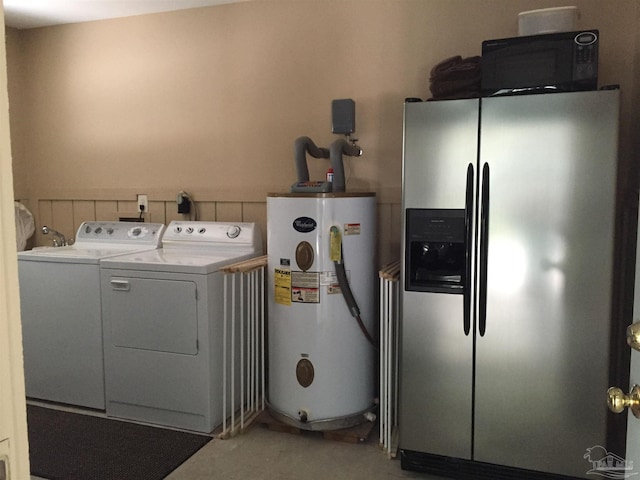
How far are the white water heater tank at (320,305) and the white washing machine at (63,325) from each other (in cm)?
110

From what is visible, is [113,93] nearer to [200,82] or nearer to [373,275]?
[200,82]

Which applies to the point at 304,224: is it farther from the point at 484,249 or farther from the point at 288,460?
the point at 288,460

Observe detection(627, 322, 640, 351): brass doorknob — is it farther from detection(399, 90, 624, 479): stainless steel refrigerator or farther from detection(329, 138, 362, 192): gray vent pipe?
detection(329, 138, 362, 192): gray vent pipe

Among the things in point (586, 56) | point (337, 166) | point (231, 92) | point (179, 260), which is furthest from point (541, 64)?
point (179, 260)

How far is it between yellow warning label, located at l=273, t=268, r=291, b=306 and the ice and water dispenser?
2.19 feet

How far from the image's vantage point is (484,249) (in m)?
2.30

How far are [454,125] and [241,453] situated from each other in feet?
6.29

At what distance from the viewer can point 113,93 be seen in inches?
151

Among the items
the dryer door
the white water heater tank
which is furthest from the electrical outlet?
the white water heater tank

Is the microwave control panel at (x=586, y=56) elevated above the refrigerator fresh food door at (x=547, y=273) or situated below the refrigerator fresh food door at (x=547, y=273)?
above

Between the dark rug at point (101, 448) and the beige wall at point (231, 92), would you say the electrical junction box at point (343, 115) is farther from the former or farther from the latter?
the dark rug at point (101, 448)

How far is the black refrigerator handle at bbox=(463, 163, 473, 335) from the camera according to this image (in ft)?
7.59

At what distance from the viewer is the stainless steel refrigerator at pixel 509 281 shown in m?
2.20

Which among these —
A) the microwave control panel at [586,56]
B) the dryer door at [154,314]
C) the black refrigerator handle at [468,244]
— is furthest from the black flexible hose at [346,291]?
the microwave control panel at [586,56]
